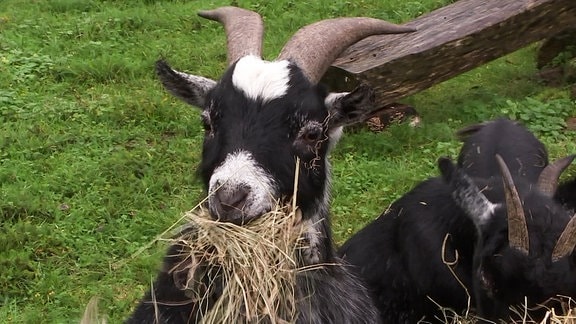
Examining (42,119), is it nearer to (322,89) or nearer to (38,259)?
(38,259)

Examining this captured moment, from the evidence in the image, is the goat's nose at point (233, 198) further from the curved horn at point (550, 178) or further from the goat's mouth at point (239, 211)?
the curved horn at point (550, 178)

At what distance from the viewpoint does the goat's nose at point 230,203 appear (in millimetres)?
4051

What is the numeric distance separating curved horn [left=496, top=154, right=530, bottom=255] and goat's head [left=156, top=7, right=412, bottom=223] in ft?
2.66

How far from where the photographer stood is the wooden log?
28.1 ft

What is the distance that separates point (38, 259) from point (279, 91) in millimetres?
3237

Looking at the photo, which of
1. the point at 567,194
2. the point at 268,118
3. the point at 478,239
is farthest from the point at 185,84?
the point at 567,194

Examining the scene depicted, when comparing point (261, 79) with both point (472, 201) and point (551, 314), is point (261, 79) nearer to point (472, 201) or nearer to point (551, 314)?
point (472, 201)

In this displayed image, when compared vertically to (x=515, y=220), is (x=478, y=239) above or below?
below

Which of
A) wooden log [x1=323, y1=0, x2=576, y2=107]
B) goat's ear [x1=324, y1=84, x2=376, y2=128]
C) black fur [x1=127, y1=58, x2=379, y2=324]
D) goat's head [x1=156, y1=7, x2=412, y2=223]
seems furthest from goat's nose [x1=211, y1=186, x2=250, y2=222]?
wooden log [x1=323, y1=0, x2=576, y2=107]

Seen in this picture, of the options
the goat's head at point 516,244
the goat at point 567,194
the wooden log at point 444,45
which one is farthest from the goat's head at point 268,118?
the wooden log at point 444,45

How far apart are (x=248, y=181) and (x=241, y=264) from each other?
0.36m

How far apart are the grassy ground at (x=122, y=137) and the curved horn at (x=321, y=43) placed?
4.64 ft

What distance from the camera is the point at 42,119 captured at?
9.14 meters

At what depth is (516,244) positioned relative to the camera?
4.63 metres
